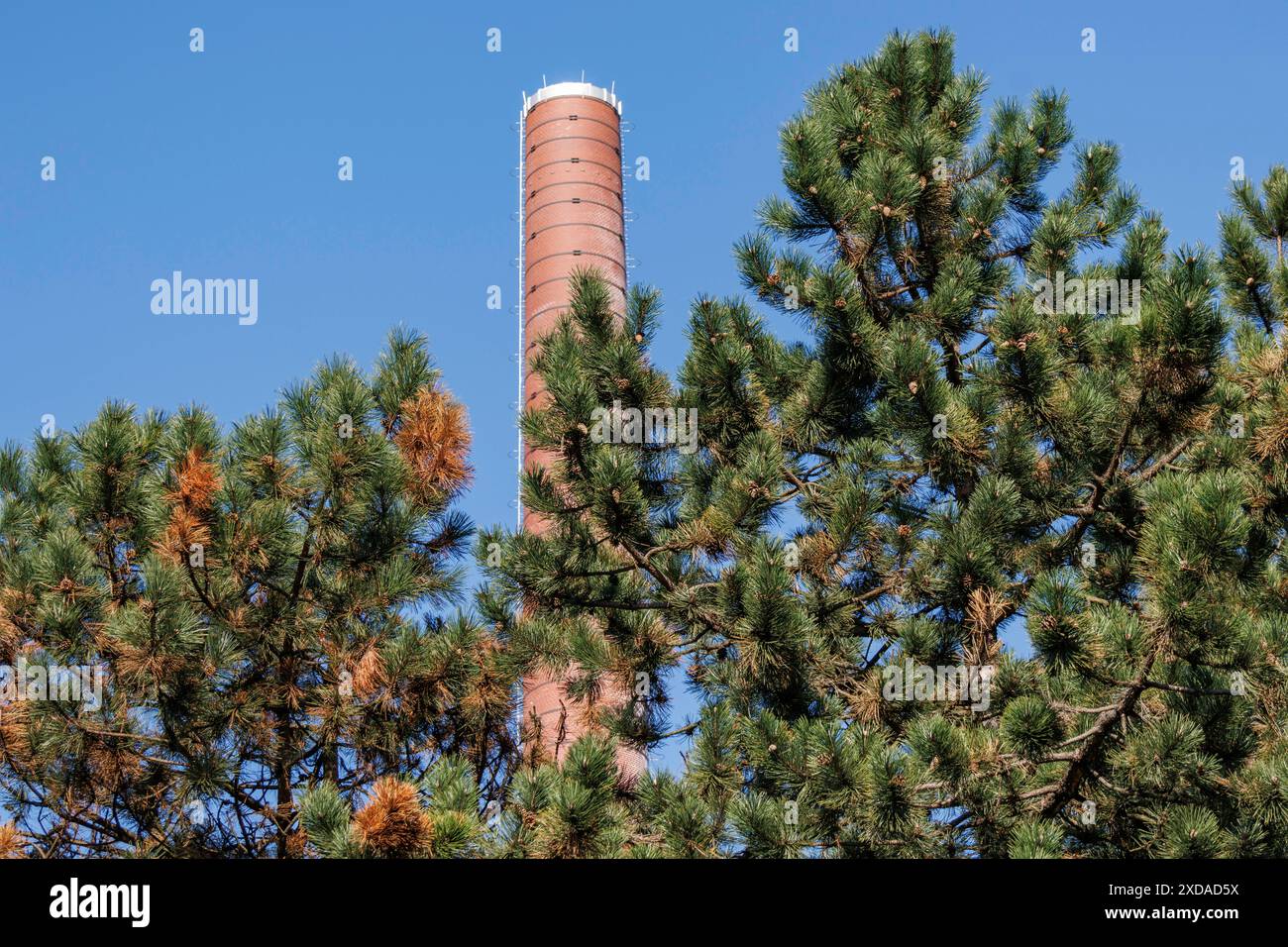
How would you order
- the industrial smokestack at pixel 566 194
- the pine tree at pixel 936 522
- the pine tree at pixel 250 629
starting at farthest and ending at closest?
the industrial smokestack at pixel 566 194 → the pine tree at pixel 250 629 → the pine tree at pixel 936 522

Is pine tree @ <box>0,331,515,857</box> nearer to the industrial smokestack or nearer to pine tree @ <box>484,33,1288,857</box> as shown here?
pine tree @ <box>484,33,1288,857</box>

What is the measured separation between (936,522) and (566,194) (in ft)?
63.7

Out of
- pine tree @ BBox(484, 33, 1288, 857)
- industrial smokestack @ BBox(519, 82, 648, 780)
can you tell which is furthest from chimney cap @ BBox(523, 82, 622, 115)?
pine tree @ BBox(484, 33, 1288, 857)

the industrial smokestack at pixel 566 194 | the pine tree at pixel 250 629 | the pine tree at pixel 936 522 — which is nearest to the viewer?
the pine tree at pixel 936 522

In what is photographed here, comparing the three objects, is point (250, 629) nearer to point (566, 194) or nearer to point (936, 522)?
point (936, 522)

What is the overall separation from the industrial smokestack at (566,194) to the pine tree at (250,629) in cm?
1555

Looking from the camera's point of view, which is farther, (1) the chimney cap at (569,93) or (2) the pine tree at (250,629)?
(1) the chimney cap at (569,93)

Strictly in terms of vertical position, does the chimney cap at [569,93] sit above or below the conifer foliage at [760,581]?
above

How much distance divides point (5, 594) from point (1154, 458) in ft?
22.5

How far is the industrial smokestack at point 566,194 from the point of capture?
25.6 meters

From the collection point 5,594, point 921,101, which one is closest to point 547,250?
point 921,101

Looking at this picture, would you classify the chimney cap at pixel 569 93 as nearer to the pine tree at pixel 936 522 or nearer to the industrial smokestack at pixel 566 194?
the industrial smokestack at pixel 566 194

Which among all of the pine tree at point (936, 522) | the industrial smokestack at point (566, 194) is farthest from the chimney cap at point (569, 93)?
the pine tree at point (936, 522)
